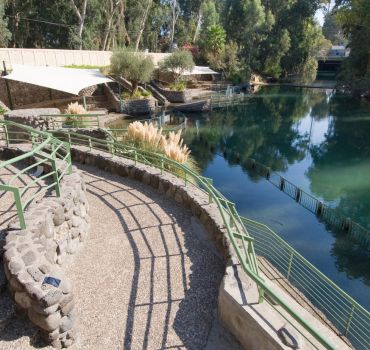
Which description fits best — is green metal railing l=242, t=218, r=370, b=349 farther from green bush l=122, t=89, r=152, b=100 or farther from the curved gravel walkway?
green bush l=122, t=89, r=152, b=100

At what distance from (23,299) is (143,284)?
1.65 m

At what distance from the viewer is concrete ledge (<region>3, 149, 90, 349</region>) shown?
145 inches

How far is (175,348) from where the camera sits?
3.88 meters

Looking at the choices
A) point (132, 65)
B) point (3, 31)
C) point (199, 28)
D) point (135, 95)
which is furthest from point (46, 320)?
point (199, 28)

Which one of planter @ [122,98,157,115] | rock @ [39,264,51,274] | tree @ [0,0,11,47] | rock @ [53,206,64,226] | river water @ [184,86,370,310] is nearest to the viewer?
rock @ [39,264,51,274]

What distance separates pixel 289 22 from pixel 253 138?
117 ft

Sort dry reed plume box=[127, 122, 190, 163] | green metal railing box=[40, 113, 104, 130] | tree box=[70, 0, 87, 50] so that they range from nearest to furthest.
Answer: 1. dry reed plume box=[127, 122, 190, 163]
2. green metal railing box=[40, 113, 104, 130]
3. tree box=[70, 0, 87, 50]

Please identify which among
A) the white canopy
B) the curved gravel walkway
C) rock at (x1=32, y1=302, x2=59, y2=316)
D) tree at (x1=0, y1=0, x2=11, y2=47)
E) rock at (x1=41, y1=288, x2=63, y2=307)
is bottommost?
the curved gravel walkway

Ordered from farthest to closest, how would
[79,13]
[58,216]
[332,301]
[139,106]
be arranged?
[79,13], [139,106], [332,301], [58,216]

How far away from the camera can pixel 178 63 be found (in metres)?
32.8

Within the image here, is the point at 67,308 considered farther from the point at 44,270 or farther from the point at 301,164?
the point at 301,164

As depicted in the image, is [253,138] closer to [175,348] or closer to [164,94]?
[164,94]

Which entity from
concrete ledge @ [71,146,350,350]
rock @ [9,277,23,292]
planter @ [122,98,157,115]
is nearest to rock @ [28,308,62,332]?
rock @ [9,277,23,292]

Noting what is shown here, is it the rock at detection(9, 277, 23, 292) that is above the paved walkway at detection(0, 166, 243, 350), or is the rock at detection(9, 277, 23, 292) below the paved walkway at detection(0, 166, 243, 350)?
above
